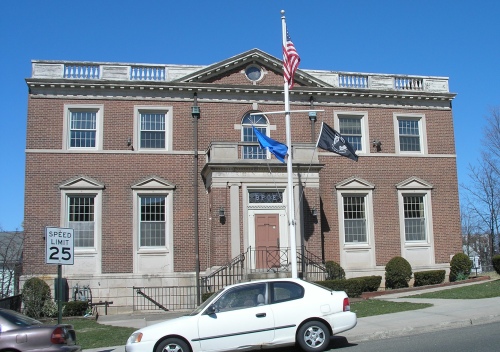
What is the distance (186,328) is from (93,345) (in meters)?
5.05

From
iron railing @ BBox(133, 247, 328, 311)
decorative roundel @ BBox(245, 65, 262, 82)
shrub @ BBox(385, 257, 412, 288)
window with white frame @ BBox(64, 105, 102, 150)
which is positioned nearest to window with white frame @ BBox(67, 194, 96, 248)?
window with white frame @ BBox(64, 105, 102, 150)

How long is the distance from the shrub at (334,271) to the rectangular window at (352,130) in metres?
6.05

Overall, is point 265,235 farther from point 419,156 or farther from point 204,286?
point 419,156

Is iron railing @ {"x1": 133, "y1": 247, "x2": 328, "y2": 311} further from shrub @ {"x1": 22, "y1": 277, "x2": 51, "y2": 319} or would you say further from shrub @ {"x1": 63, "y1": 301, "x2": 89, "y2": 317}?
shrub @ {"x1": 22, "y1": 277, "x2": 51, "y2": 319}

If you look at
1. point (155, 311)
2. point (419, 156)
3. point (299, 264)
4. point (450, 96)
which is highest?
point (450, 96)

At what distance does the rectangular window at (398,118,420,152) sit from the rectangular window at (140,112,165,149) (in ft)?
37.4

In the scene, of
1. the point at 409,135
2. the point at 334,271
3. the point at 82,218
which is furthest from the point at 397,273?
the point at 82,218

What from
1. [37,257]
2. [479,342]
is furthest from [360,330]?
[37,257]

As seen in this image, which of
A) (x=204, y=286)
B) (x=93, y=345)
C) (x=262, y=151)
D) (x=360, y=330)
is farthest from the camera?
(x=262, y=151)

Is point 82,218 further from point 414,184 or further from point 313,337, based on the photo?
point 313,337

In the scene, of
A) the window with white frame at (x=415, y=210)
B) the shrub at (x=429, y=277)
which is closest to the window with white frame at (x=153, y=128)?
the window with white frame at (x=415, y=210)

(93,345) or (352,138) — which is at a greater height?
(352,138)

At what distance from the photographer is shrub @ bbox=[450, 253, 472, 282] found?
2644 cm

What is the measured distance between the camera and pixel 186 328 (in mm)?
11062
